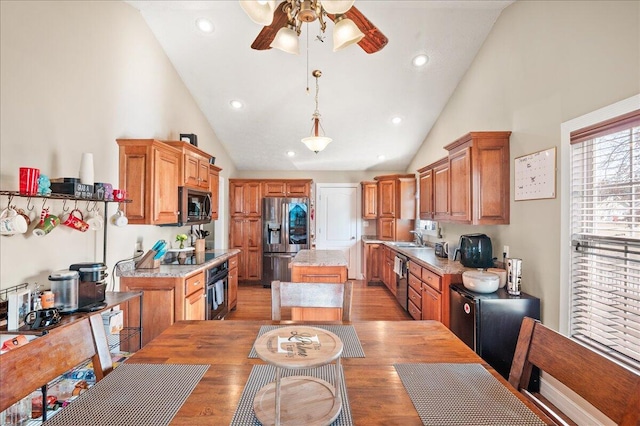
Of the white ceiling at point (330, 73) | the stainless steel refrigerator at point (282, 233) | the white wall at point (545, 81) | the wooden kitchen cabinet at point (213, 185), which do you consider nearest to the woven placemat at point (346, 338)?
the white wall at point (545, 81)

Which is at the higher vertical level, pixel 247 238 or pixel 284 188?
pixel 284 188

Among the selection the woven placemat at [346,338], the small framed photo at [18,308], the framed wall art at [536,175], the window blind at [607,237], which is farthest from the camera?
the framed wall art at [536,175]

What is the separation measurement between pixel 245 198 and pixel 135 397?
5168 mm

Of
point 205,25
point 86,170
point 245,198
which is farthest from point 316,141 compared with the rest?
point 245,198

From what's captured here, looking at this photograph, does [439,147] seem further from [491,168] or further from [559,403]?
[559,403]

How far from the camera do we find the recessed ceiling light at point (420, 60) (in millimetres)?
3609

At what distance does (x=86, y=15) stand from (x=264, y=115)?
2466 millimetres

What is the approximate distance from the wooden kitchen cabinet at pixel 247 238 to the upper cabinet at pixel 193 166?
6.44 feet

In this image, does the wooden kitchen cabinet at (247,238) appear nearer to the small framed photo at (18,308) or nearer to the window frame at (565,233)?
the small framed photo at (18,308)

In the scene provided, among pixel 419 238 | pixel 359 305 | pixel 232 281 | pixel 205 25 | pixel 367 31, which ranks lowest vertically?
pixel 359 305

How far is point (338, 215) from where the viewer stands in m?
6.46

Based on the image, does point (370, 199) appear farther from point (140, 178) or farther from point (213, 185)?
point (140, 178)

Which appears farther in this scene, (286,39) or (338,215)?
(338,215)

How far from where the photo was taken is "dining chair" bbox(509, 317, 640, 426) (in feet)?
2.54
